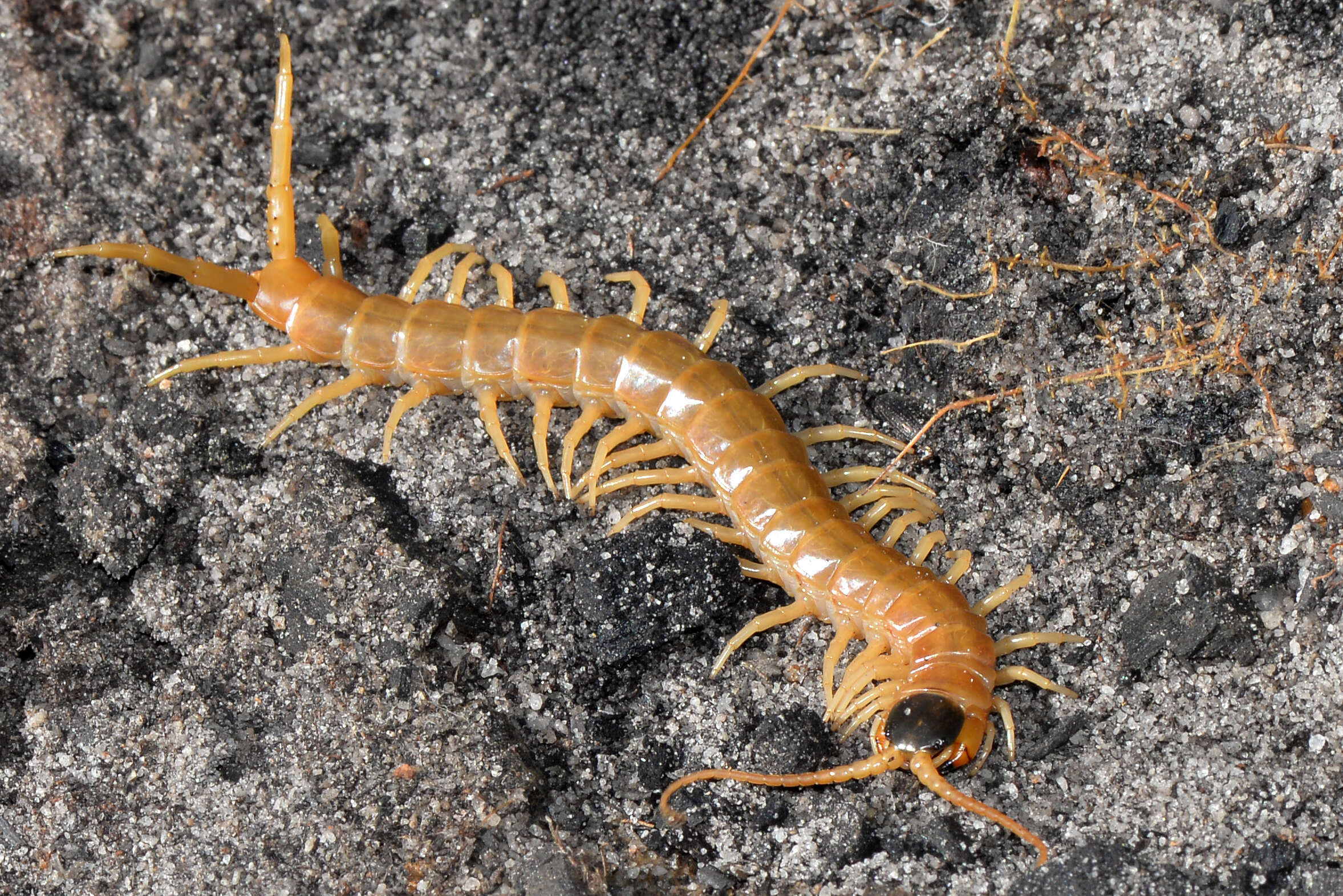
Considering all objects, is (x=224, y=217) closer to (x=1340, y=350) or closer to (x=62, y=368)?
(x=62, y=368)

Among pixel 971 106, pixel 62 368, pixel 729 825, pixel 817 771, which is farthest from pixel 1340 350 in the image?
pixel 62 368

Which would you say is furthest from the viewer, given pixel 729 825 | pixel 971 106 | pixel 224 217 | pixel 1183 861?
pixel 224 217

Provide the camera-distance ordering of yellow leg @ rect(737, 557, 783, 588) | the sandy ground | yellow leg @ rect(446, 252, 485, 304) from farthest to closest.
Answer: yellow leg @ rect(446, 252, 485, 304) < yellow leg @ rect(737, 557, 783, 588) < the sandy ground

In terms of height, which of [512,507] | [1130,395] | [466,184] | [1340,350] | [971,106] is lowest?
[1340,350]

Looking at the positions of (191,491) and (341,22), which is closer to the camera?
(191,491)

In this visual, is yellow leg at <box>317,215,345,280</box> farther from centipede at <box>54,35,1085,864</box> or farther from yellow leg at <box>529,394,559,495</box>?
yellow leg at <box>529,394,559,495</box>

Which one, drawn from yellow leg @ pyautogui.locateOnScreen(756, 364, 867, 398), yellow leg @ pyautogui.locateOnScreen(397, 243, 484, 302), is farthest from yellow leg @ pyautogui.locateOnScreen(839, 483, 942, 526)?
yellow leg @ pyautogui.locateOnScreen(397, 243, 484, 302)
